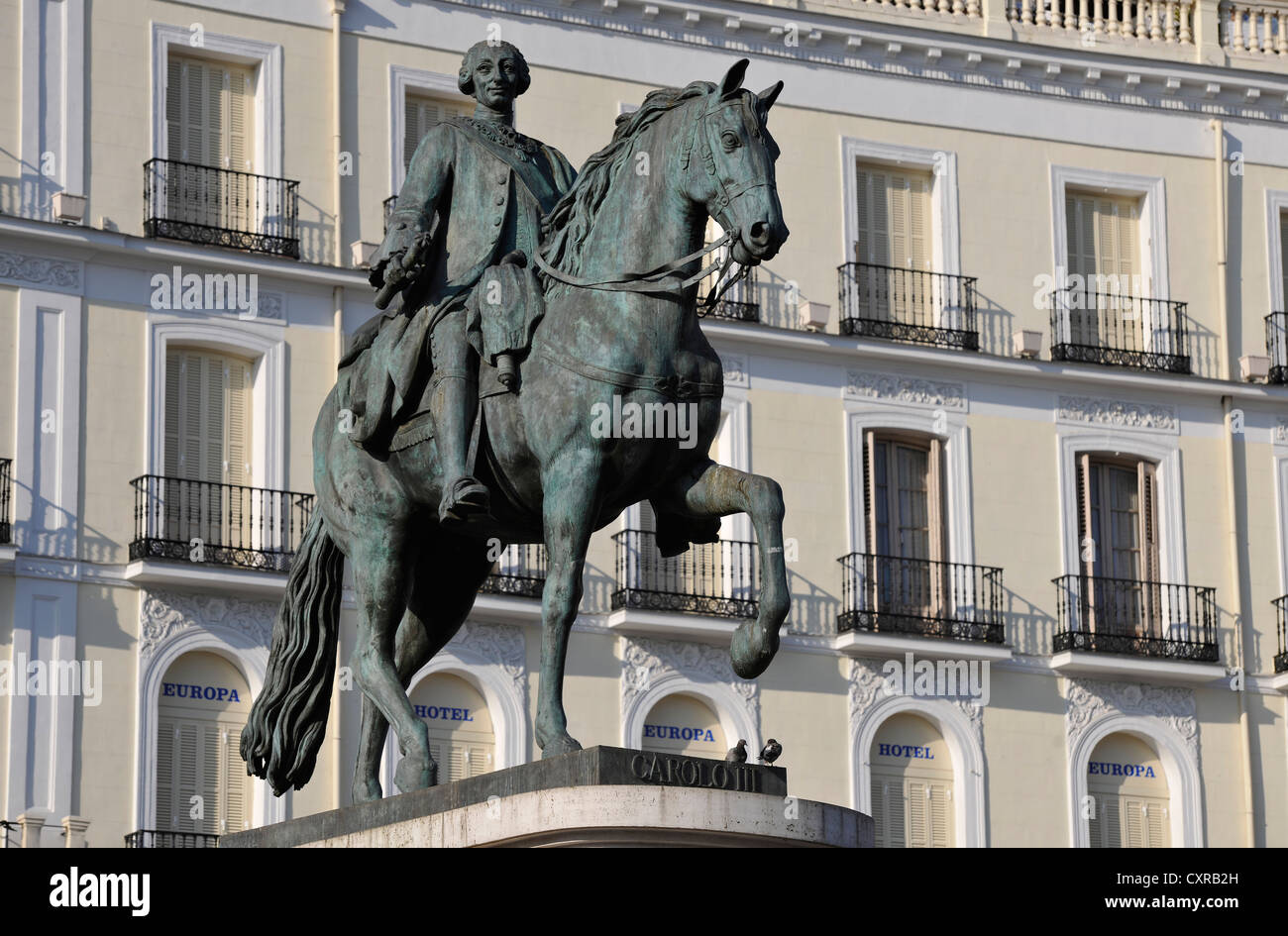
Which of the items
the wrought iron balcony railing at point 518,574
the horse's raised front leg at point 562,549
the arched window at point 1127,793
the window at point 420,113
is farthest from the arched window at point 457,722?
the horse's raised front leg at point 562,549

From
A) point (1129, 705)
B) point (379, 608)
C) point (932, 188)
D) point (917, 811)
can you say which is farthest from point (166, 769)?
point (379, 608)

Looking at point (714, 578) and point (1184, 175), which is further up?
point (1184, 175)

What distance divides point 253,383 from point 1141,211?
36.6ft

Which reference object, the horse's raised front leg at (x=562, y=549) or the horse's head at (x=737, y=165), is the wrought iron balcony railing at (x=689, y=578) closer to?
the horse's raised front leg at (x=562, y=549)

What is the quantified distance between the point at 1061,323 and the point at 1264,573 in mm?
3767

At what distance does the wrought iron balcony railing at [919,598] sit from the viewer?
104ft

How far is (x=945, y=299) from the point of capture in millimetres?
33250

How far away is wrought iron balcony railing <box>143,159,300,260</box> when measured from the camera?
29750mm

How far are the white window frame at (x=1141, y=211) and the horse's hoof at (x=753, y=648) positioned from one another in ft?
77.5

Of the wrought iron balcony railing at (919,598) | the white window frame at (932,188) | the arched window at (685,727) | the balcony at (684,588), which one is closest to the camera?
the balcony at (684,588)

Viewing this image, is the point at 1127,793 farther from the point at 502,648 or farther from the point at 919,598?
the point at 502,648

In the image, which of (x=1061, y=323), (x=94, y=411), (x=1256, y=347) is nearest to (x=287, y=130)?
(x=94, y=411)

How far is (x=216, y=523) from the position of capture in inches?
1146
